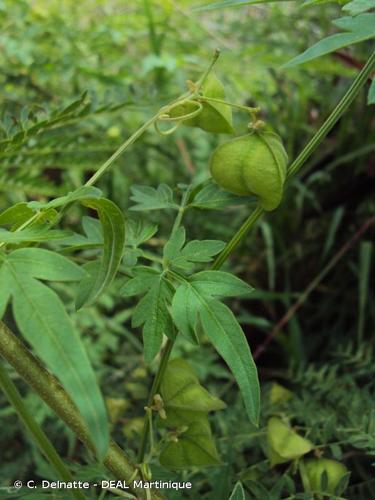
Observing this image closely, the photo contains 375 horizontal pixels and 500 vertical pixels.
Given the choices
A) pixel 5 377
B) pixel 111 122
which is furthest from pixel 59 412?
pixel 111 122

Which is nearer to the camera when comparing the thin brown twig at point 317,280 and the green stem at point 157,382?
the green stem at point 157,382

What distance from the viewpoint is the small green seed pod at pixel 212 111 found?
58 cm

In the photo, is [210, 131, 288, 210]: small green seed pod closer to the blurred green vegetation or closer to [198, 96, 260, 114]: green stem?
[198, 96, 260, 114]: green stem

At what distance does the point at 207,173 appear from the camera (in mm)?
1600

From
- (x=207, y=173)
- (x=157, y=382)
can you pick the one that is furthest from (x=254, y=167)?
(x=207, y=173)

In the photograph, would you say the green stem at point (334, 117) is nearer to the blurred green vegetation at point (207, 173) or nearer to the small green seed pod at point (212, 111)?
the small green seed pod at point (212, 111)

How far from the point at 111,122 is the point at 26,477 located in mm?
870

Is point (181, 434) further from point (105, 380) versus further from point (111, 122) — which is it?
point (111, 122)

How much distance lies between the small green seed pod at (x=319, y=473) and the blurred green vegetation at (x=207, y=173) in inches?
14.1

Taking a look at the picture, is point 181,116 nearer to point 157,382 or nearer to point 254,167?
point 254,167

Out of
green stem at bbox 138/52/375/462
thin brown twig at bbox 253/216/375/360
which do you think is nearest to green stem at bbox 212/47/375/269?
green stem at bbox 138/52/375/462

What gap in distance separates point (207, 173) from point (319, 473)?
1036 millimetres

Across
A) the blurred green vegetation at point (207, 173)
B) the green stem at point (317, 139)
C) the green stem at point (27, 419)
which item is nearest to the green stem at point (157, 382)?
the green stem at point (317, 139)

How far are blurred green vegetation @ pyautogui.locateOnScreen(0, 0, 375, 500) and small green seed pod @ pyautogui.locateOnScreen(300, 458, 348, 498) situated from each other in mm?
359
